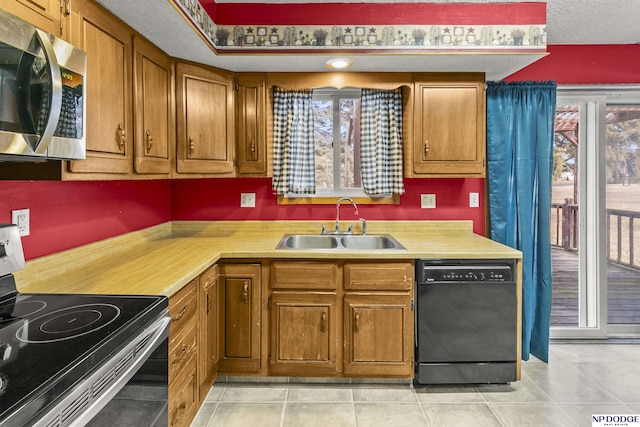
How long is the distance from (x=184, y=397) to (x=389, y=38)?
91.8 inches

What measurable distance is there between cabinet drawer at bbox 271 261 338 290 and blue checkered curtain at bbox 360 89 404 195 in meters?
0.86

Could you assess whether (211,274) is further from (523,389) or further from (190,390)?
(523,389)

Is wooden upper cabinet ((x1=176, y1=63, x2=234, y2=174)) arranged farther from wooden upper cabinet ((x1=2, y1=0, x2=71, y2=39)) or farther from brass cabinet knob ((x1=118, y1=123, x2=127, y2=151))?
wooden upper cabinet ((x1=2, y1=0, x2=71, y2=39))

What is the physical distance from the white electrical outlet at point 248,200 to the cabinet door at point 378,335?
1156 millimetres

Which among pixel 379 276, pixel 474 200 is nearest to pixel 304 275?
pixel 379 276

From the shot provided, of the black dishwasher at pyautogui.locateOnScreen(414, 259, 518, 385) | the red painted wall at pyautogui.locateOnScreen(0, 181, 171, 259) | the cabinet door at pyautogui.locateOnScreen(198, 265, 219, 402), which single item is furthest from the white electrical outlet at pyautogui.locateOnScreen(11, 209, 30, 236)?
Answer: the black dishwasher at pyautogui.locateOnScreen(414, 259, 518, 385)

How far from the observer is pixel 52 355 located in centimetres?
97

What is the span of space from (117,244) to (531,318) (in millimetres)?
2934

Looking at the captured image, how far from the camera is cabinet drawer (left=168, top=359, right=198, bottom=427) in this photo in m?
1.70

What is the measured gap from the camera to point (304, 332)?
243cm

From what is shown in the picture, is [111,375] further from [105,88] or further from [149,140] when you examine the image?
[149,140]

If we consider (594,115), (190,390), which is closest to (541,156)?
(594,115)

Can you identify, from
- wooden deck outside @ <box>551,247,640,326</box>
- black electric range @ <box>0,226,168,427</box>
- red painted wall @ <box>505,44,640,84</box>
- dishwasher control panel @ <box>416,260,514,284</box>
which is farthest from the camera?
wooden deck outside @ <box>551,247,640,326</box>

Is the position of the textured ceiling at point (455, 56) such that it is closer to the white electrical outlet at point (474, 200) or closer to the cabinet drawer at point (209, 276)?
the white electrical outlet at point (474, 200)
